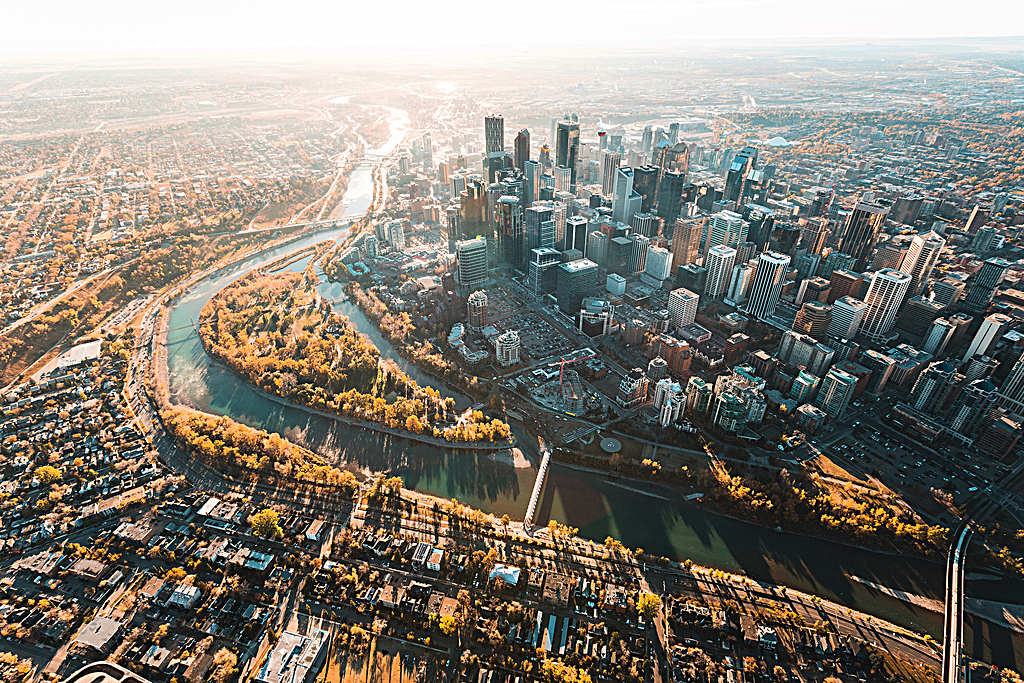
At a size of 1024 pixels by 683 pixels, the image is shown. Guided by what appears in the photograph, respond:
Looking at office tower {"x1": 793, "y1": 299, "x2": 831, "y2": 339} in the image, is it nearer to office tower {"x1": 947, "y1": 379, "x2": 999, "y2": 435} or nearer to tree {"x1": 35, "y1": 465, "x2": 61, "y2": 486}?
office tower {"x1": 947, "y1": 379, "x2": 999, "y2": 435}

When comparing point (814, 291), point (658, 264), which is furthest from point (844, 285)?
point (658, 264)

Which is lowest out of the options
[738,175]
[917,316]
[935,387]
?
[935,387]

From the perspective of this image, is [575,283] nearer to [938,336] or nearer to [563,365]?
[563,365]

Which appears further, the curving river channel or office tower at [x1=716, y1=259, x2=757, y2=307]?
office tower at [x1=716, y1=259, x2=757, y2=307]

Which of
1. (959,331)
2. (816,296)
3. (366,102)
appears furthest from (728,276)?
(366,102)

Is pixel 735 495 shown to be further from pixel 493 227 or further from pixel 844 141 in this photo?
pixel 844 141

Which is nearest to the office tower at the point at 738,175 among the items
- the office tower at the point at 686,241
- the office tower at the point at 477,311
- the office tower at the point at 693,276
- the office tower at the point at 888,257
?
the office tower at the point at 686,241

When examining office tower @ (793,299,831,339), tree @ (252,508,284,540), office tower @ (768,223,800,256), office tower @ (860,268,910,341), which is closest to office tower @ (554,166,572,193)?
office tower @ (768,223,800,256)
